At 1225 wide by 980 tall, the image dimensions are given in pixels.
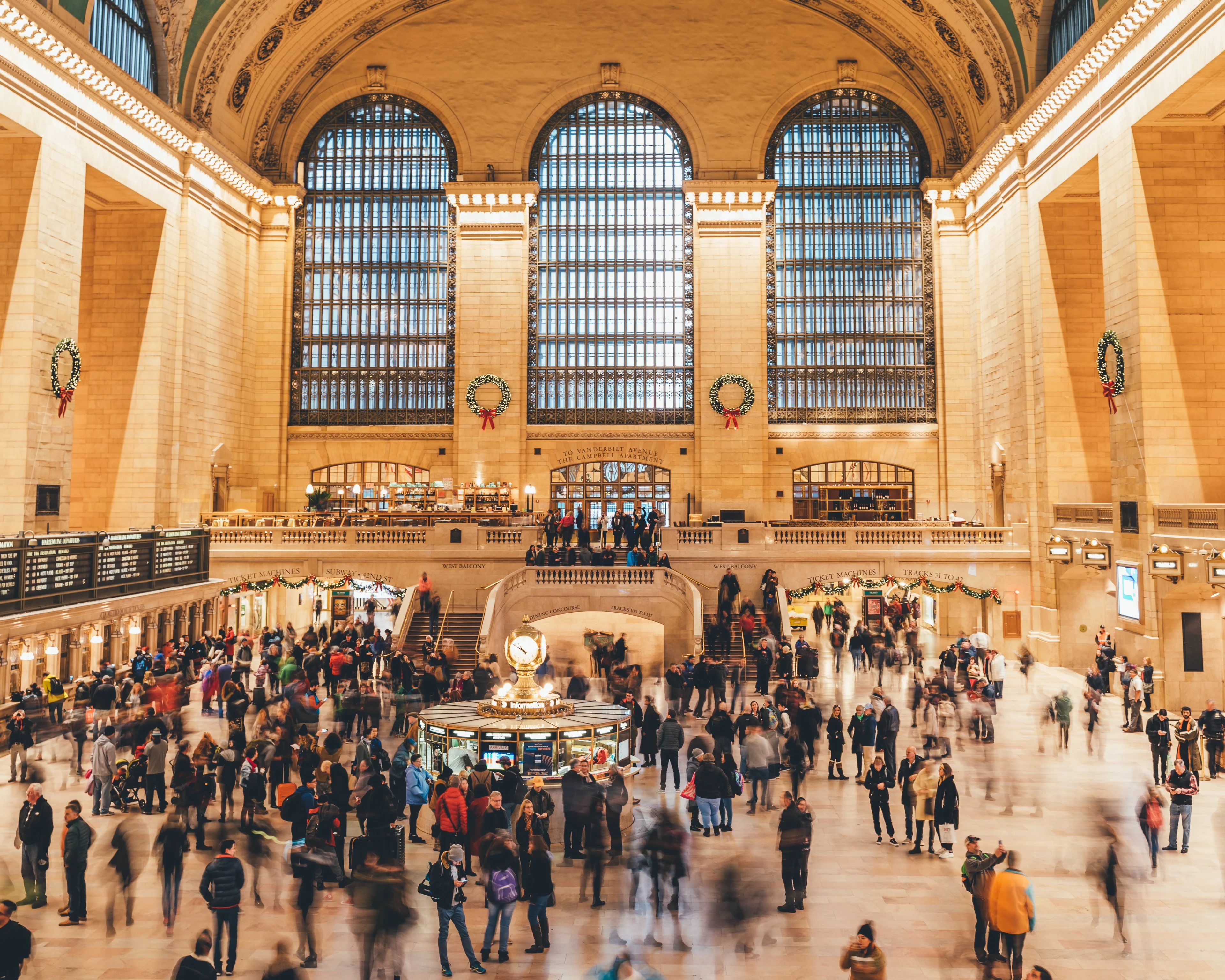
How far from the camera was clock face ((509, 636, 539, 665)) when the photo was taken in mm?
11953

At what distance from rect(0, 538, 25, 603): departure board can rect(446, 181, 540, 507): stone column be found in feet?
57.1

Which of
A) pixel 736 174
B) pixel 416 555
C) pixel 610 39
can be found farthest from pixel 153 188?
pixel 736 174

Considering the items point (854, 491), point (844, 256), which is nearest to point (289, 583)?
point (854, 491)

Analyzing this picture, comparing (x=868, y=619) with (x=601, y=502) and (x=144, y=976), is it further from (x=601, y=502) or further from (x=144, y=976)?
(x=144, y=976)

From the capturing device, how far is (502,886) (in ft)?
25.9

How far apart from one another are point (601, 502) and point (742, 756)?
71.7ft

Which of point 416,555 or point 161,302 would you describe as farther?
point 161,302

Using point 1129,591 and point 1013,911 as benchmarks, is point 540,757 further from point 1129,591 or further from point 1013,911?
point 1129,591

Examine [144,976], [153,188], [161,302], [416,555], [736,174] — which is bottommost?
[144,976]

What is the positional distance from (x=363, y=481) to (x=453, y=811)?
25933 millimetres

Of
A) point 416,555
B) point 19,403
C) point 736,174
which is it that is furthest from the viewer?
point 736,174

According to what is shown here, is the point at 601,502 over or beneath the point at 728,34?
beneath

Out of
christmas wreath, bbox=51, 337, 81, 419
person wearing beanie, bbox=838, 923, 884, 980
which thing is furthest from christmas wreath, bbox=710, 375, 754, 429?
person wearing beanie, bbox=838, 923, 884, 980

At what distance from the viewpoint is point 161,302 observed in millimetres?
27422
